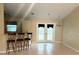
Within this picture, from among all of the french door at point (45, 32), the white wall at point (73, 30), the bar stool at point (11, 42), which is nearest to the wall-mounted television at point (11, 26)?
the bar stool at point (11, 42)

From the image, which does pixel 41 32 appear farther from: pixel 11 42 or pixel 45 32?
pixel 11 42

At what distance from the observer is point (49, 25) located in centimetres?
437

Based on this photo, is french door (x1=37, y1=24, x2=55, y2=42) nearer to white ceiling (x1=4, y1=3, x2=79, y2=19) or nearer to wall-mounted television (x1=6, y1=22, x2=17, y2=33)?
white ceiling (x1=4, y1=3, x2=79, y2=19)

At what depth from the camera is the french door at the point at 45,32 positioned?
170 inches

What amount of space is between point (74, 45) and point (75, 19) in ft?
3.45

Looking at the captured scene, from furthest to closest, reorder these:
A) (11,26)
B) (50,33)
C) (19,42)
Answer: (19,42)
(11,26)
(50,33)

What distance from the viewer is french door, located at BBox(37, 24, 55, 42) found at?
4320 mm

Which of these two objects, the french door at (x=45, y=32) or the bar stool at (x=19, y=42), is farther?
the bar stool at (x=19, y=42)

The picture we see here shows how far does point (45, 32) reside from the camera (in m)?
4.32

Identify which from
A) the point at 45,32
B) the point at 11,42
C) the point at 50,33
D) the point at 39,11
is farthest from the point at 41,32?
the point at 11,42

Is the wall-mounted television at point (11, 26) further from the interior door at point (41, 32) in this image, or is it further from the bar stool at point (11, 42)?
the interior door at point (41, 32)

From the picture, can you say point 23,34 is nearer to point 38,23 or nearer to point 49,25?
point 38,23
